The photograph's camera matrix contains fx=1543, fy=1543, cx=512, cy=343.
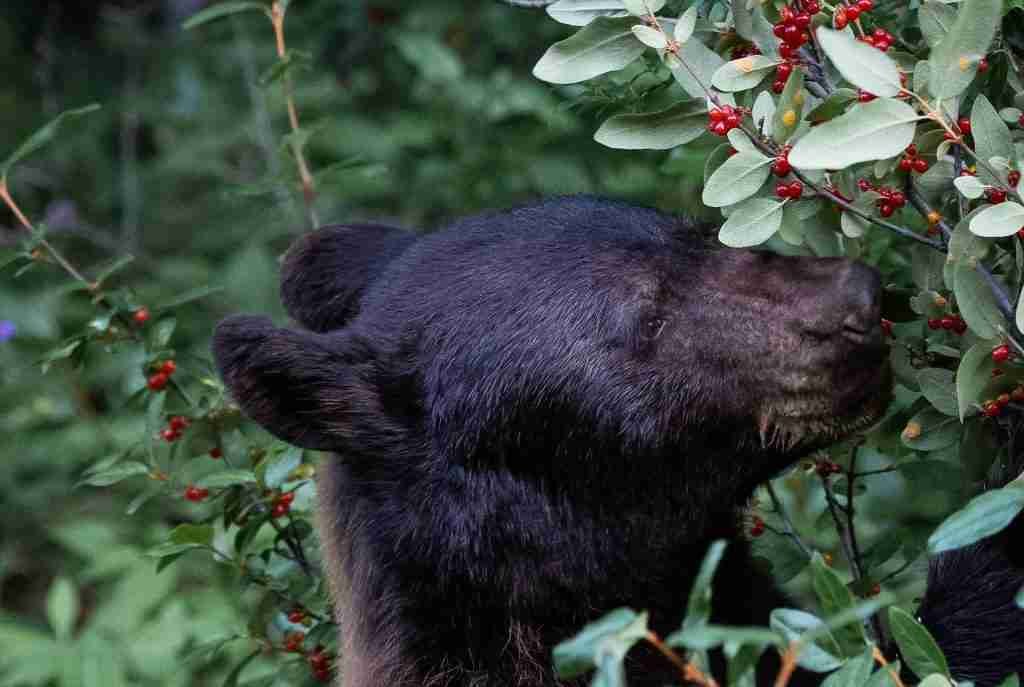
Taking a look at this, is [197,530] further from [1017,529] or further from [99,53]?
[99,53]

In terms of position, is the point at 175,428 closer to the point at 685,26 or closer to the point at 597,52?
the point at 597,52

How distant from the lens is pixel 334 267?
3.77 meters

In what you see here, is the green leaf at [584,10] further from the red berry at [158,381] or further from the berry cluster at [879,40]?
the red berry at [158,381]

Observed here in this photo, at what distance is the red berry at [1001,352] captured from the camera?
2.57 m

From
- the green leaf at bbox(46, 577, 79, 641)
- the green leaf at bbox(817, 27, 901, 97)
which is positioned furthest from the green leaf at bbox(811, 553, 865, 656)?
the green leaf at bbox(46, 577, 79, 641)

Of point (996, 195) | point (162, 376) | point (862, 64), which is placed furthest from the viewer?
point (162, 376)

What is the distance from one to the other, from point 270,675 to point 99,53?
216 inches

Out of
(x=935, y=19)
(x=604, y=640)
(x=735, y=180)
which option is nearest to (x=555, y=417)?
(x=735, y=180)

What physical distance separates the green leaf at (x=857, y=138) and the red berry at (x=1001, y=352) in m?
0.42

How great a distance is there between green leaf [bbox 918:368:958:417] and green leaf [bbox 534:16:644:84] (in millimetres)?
795

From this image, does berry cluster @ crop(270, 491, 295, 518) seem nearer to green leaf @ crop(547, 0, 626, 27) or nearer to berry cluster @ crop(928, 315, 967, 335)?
green leaf @ crop(547, 0, 626, 27)

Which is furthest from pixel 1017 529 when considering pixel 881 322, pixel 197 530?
pixel 197 530

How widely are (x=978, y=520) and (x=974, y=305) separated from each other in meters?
0.54

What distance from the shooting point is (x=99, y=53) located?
8312 mm
